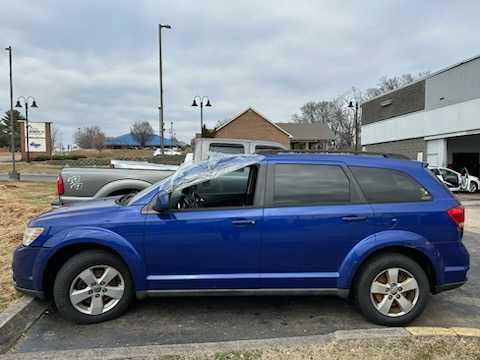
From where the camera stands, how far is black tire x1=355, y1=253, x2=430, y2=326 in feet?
12.0

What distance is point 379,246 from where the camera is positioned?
11.9 ft

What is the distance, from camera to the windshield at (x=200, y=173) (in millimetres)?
3924

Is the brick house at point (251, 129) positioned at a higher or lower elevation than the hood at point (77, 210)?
higher

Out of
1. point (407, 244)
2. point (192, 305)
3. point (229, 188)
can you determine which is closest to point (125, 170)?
point (229, 188)

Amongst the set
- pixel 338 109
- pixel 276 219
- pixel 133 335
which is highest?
pixel 338 109

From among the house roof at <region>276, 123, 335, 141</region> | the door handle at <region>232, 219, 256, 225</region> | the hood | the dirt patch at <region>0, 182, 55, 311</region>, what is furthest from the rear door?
the house roof at <region>276, 123, 335, 141</region>

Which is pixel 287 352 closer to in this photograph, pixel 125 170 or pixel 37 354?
pixel 37 354

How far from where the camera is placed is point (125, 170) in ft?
22.8

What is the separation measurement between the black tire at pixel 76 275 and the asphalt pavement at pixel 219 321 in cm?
9

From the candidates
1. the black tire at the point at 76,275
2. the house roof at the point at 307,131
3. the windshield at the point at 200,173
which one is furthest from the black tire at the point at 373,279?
the house roof at the point at 307,131

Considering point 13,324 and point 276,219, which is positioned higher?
point 276,219

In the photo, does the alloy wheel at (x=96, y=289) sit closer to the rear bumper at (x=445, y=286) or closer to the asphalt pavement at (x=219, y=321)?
the asphalt pavement at (x=219, y=321)

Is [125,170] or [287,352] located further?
[125,170]

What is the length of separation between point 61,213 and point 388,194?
131 inches
